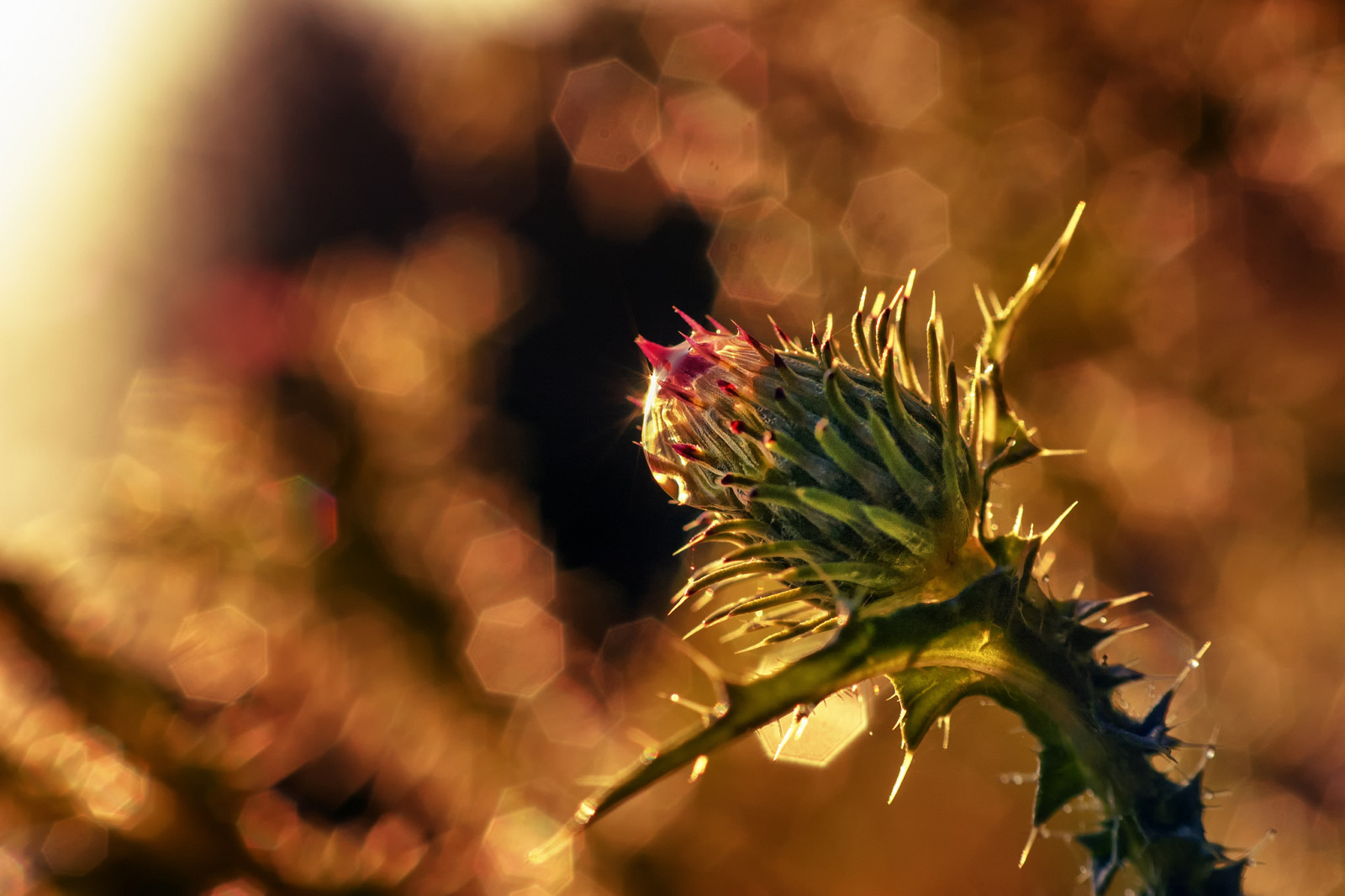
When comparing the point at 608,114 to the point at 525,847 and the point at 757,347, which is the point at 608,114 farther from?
the point at 757,347

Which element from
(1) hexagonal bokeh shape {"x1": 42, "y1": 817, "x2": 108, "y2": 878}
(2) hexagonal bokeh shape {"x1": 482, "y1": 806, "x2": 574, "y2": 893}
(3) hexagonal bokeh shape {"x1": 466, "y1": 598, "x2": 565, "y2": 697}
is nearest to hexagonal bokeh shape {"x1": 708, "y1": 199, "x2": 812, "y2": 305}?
(3) hexagonal bokeh shape {"x1": 466, "y1": 598, "x2": 565, "y2": 697}

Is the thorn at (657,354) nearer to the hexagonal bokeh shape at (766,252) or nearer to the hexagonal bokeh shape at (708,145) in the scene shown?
the hexagonal bokeh shape at (766,252)

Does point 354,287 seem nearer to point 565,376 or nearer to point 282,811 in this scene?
point 565,376

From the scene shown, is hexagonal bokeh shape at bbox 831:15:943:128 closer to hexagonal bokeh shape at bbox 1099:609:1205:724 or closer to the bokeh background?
the bokeh background

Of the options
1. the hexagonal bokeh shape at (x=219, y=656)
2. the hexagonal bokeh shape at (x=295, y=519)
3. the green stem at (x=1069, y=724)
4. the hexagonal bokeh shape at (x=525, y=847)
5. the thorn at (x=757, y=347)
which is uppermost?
the thorn at (x=757, y=347)

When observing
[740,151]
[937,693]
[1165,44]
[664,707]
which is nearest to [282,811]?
[664,707]

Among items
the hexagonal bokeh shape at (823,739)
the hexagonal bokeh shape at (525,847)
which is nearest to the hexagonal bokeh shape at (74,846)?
the hexagonal bokeh shape at (525,847)

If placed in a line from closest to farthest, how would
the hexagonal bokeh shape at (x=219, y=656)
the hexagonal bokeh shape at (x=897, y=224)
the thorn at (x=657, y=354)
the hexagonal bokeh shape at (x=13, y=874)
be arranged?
the thorn at (x=657, y=354)
the hexagonal bokeh shape at (x=13, y=874)
the hexagonal bokeh shape at (x=219, y=656)
the hexagonal bokeh shape at (x=897, y=224)
